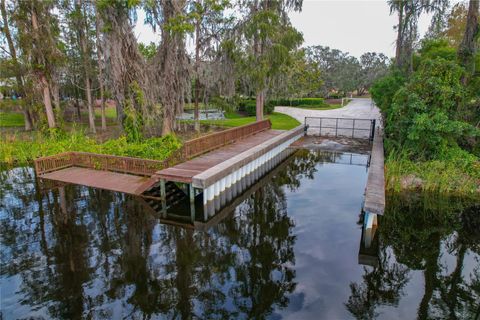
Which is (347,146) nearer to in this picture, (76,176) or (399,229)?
(399,229)

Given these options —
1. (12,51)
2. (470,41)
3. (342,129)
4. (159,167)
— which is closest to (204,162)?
(159,167)

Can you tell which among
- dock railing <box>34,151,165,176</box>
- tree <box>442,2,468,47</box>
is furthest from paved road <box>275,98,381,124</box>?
dock railing <box>34,151,165,176</box>

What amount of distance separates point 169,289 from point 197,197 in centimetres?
471

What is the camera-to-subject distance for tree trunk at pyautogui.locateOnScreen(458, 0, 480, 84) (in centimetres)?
1138

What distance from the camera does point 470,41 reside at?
1165 cm

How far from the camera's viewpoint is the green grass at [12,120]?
2264 cm

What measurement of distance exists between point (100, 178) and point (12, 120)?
20.0 m

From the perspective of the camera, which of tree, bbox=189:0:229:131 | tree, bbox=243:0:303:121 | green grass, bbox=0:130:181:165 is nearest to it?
green grass, bbox=0:130:181:165

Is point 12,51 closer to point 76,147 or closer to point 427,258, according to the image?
point 76,147

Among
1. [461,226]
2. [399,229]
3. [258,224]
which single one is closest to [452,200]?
[461,226]

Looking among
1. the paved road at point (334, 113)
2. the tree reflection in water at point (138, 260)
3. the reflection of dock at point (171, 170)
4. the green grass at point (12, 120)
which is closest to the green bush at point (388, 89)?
the reflection of dock at point (171, 170)

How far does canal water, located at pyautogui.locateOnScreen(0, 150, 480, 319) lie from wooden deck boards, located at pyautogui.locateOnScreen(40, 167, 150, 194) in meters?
0.37

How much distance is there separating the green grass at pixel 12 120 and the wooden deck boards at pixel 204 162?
18697 mm

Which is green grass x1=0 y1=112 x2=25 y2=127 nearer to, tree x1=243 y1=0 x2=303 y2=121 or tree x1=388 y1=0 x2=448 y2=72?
tree x1=243 y1=0 x2=303 y2=121
